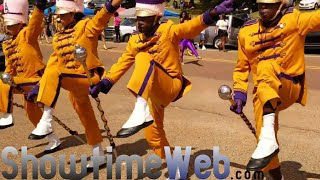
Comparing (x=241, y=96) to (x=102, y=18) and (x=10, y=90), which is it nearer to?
(x=102, y=18)

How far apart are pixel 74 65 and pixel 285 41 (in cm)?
258

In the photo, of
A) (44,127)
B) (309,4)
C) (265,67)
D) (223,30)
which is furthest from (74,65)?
(309,4)

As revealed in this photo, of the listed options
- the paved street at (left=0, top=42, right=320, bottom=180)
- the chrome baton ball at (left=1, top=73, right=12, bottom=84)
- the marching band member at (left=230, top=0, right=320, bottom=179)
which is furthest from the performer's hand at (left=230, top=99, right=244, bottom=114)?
the chrome baton ball at (left=1, top=73, right=12, bottom=84)

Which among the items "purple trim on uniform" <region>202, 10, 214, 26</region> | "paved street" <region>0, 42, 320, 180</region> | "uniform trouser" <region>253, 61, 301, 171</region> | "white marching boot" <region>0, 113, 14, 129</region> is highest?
"purple trim on uniform" <region>202, 10, 214, 26</region>

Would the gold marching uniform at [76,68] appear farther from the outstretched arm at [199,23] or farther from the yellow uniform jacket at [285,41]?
the yellow uniform jacket at [285,41]

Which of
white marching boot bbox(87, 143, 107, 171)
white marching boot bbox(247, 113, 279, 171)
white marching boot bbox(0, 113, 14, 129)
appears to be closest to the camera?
white marching boot bbox(247, 113, 279, 171)

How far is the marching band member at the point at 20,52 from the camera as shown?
648 centimetres

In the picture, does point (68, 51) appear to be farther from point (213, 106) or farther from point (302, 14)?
point (213, 106)

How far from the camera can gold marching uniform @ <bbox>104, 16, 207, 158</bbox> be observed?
4.60 metres

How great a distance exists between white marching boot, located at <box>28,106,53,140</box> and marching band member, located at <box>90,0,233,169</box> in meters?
0.60

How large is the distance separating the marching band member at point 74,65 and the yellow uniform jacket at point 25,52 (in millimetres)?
758

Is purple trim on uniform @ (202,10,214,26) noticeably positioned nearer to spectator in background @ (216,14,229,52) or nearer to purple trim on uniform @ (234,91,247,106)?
purple trim on uniform @ (234,91,247,106)

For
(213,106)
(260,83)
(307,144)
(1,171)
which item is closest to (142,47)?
(260,83)

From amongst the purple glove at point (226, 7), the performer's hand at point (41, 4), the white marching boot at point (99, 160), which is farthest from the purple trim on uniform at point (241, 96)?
the performer's hand at point (41, 4)
